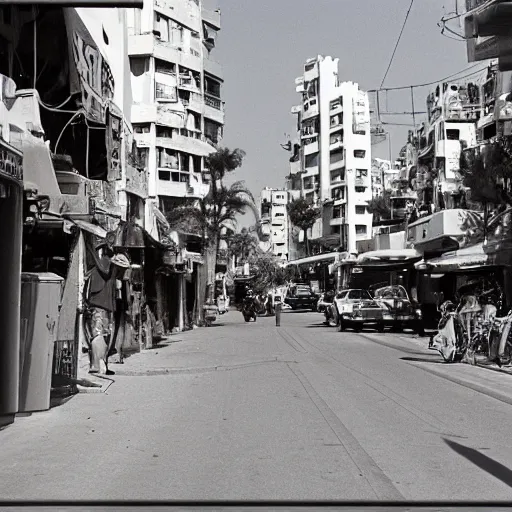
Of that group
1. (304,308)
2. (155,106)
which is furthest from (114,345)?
(304,308)

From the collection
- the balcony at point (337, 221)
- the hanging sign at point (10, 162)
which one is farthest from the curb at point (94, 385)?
the balcony at point (337, 221)

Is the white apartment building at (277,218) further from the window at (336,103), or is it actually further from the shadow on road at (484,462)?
the shadow on road at (484,462)

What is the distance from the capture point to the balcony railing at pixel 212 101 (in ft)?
223

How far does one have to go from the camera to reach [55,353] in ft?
40.8

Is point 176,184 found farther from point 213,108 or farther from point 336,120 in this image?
point 336,120

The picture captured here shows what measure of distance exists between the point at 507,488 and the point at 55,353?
7524 millimetres

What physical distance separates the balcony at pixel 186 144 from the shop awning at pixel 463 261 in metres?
31.2

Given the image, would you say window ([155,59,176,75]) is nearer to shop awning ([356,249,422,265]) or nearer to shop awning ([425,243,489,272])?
shop awning ([356,249,422,265])

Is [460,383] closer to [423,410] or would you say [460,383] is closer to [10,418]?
[423,410]

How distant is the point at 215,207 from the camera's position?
49.8m

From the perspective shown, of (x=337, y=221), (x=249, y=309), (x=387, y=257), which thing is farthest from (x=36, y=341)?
(x=337, y=221)

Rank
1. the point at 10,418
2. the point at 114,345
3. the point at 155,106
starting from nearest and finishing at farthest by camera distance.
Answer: the point at 10,418
the point at 114,345
the point at 155,106

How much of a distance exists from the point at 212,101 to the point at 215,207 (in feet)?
71.5

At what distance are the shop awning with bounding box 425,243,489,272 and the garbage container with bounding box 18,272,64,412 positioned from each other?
18444mm
